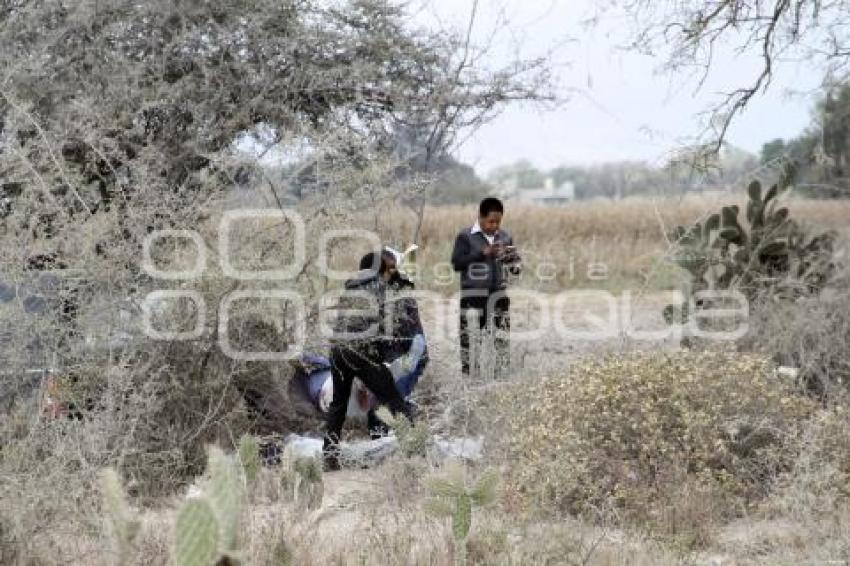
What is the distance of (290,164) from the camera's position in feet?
22.8

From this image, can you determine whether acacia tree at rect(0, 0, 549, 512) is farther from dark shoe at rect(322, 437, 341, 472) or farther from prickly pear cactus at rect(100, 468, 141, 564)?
prickly pear cactus at rect(100, 468, 141, 564)

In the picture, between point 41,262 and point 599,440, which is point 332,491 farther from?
point 41,262

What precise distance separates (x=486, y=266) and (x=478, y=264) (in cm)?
7

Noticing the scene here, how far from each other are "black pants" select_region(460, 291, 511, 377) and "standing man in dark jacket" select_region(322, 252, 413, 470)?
2.08 ft

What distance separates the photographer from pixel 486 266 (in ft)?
28.2

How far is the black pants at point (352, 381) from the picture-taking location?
7.15 metres

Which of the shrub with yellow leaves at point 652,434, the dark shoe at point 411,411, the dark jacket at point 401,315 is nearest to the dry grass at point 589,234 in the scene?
the dark jacket at point 401,315

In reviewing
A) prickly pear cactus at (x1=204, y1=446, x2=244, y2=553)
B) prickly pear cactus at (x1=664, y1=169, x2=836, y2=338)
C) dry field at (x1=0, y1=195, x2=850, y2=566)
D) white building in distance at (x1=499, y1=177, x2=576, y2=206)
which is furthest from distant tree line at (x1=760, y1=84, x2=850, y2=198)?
white building in distance at (x1=499, y1=177, x2=576, y2=206)

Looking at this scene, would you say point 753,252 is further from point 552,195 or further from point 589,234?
point 552,195

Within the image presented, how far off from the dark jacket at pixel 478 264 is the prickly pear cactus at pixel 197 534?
563cm

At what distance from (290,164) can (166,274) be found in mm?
1053

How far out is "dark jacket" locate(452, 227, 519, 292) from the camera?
→ 855cm

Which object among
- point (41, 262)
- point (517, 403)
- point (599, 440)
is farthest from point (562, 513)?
point (41, 262)

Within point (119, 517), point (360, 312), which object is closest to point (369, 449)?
point (360, 312)
